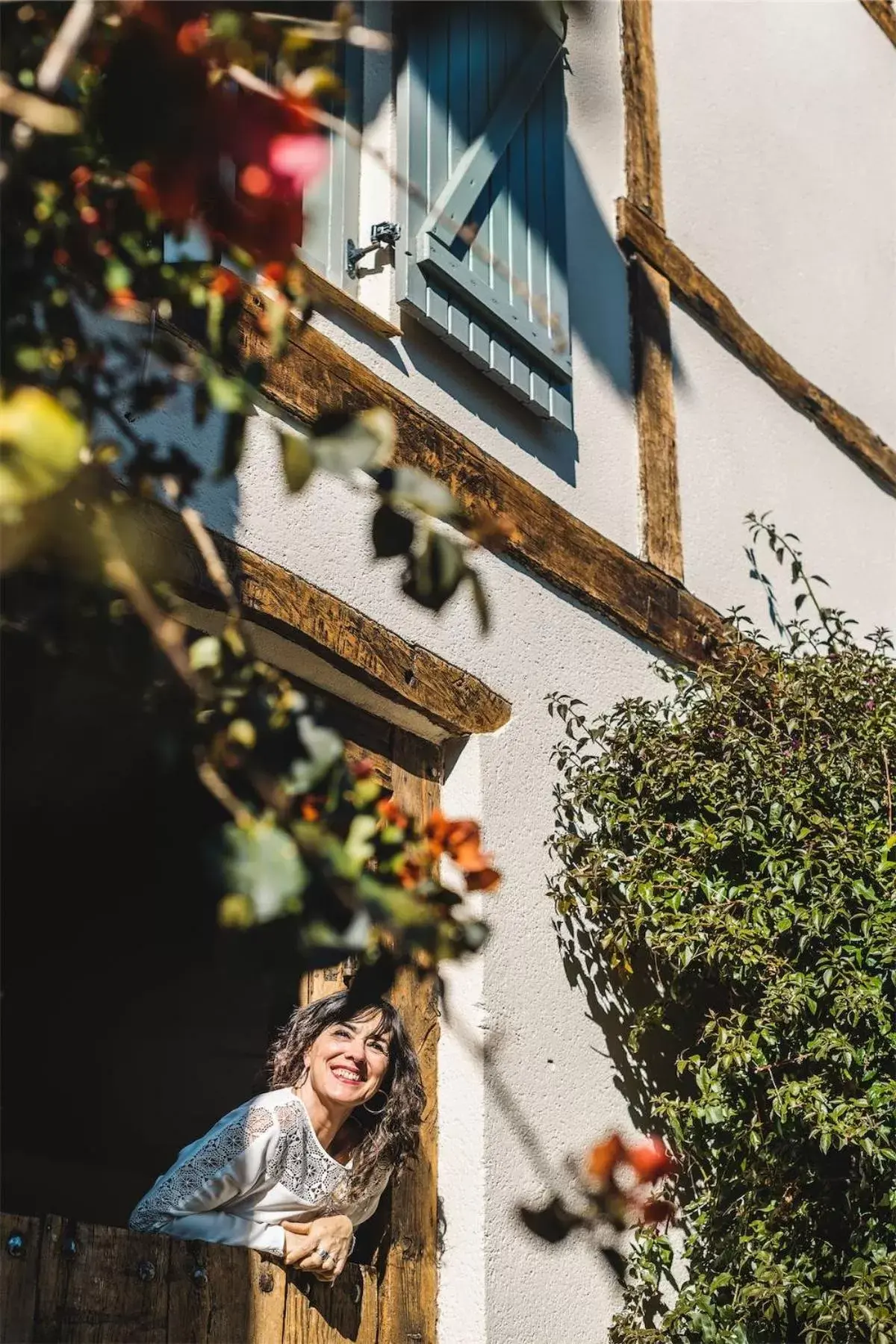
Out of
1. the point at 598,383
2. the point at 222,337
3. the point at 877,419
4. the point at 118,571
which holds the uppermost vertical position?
the point at 877,419

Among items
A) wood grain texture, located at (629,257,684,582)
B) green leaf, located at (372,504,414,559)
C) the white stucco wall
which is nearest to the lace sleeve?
the white stucco wall

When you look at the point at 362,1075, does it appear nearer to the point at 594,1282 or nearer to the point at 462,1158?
the point at 462,1158

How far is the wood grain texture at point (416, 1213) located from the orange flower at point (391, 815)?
5.12ft

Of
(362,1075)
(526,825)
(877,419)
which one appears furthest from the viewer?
(877,419)

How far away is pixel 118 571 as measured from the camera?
1.23 metres

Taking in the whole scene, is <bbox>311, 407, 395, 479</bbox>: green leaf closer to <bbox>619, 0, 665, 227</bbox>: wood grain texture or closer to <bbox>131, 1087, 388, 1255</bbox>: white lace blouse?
<bbox>131, 1087, 388, 1255</bbox>: white lace blouse

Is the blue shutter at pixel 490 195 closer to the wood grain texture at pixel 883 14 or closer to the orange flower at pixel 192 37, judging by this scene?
the orange flower at pixel 192 37

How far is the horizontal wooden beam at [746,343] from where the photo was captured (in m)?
5.14

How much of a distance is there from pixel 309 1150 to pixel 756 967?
107cm

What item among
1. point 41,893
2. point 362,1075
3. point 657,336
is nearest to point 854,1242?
point 362,1075

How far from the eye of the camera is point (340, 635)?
11.1 ft

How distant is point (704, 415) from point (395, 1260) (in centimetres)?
304

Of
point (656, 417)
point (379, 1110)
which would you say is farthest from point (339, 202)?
point (379, 1110)

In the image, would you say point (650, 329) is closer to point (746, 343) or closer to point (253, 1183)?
point (746, 343)
